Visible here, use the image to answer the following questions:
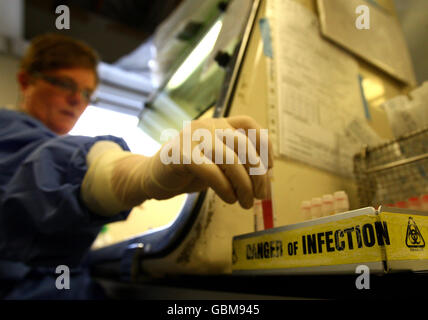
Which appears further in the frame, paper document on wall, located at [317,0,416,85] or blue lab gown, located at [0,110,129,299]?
paper document on wall, located at [317,0,416,85]

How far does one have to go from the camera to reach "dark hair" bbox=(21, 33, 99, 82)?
1.28m

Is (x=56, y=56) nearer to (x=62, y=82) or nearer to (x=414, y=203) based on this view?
(x=62, y=82)

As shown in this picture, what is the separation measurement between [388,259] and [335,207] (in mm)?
263

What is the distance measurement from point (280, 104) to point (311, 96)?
0.15 metres

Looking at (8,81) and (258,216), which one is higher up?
(8,81)

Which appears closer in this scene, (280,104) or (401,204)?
(401,204)

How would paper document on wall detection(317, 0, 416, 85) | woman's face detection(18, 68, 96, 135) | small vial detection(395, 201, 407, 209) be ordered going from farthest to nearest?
1. woman's face detection(18, 68, 96, 135)
2. paper document on wall detection(317, 0, 416, 85)
3. small vial detection(395, 201, 407, 209)

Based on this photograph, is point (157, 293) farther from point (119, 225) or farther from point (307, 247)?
point (119, 225)

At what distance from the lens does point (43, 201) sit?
A: 66cm

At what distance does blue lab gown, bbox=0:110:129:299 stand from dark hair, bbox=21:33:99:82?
20.4 inches

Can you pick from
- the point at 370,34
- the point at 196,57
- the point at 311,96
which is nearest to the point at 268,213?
the point at 311,96

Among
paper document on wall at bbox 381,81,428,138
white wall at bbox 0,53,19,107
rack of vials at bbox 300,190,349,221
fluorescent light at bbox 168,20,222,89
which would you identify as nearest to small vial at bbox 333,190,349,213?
rack of vials at bbox 300,190,349,221

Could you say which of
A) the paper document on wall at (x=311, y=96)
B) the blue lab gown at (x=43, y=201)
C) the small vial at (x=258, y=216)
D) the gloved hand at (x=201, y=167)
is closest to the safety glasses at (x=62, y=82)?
the blue lab gown at (x=43, y=201)

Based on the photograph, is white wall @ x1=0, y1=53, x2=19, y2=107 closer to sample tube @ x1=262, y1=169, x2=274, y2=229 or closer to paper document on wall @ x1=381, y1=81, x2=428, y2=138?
sample tube @ x1=262, y1=169, x2=274, y2=229
